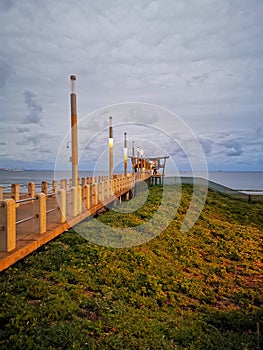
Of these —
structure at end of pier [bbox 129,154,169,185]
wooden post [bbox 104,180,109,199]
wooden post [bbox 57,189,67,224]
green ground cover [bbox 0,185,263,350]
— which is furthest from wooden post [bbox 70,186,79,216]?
structure at end of pier [bbox 129,154,169,185]

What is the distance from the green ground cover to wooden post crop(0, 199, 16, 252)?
927mm

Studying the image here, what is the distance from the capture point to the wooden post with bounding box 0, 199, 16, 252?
624cm

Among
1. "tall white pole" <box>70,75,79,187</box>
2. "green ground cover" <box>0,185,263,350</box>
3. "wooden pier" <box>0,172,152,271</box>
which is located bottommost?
"green ground cover" <box>0,185,263,350</box>

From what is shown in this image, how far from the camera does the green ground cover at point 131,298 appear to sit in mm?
5559

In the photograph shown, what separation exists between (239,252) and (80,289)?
9.52 metres

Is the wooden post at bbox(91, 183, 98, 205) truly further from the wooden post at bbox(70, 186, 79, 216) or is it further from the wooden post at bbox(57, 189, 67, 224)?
the wooden post at bbox(57, 189, 67, 224)

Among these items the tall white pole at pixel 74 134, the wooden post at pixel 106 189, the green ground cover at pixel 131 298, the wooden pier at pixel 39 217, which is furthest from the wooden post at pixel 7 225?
the wooden post at pixel 106 189

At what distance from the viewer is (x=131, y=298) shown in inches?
305

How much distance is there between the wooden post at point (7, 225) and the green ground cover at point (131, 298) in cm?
93

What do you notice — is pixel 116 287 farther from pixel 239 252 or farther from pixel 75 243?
pixel 239 252

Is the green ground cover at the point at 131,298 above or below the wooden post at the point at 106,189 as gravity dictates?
below

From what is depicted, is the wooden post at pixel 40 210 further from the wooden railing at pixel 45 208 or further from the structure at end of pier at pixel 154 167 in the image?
the structure at end of pier at pixel 154 167

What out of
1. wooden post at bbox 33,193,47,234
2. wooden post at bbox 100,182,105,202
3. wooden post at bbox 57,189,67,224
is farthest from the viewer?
wooden post at bbox 100,182,105,202

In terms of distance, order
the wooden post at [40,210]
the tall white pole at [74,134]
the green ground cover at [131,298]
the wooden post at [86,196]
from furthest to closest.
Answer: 1. the wooden post at [86,196]
2. the tall white pole at [74,134]
3. the wooden post at [40,210]
4. the green ground cover at [131,298]
